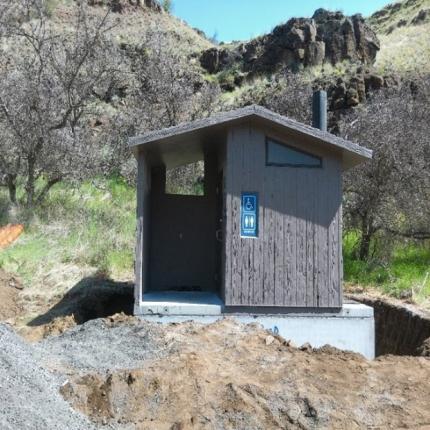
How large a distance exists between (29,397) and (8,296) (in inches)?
309

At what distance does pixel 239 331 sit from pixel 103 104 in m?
20.8

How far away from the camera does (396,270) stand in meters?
14.4

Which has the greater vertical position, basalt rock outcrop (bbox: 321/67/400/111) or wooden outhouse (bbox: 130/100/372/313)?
basalt rock outcrop (bbox: 321/67/400/111)

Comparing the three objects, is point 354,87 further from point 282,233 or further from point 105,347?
point 105,347

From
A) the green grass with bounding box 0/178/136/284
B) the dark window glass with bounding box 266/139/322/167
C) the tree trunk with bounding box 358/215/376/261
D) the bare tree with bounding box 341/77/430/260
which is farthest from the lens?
the tree trunk with bounding box 358/215/376/261

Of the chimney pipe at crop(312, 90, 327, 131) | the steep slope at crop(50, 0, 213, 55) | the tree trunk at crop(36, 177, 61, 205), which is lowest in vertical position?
the tree trunk at crop(36, 177, 61, 205)

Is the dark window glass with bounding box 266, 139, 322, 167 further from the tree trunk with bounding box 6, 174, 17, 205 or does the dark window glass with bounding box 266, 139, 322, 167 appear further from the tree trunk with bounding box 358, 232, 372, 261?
the tree trunk with bounding box 6, 174, 17, 205

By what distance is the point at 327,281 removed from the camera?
375 inches

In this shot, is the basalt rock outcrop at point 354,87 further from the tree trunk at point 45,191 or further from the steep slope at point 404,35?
the tree trunk at point 45,191

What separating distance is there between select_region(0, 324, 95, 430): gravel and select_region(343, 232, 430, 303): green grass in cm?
867

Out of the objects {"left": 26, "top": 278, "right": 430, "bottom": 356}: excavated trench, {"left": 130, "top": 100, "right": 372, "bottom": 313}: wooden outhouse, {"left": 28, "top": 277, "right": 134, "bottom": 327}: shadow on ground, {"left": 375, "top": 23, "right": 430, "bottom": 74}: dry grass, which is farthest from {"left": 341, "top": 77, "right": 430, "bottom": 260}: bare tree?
{"left": 375, "top": 23, "right": 430, "bottom": 74}: dry grass

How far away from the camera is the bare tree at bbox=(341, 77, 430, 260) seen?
15.4 metres

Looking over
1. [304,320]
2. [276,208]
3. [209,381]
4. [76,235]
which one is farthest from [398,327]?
[76,235]

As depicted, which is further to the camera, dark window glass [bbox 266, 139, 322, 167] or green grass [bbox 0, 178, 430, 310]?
green grass [bbox 0, 178, 430, 310]
